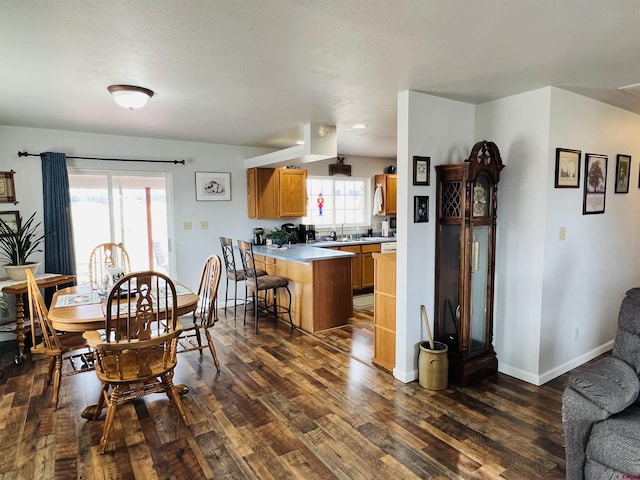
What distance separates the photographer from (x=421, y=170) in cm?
312

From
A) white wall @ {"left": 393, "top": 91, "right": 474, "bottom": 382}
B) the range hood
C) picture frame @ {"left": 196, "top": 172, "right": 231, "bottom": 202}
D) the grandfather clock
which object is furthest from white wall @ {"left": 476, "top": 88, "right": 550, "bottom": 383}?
picture frame @ {"left": 196, "top": 172, "right": 231, "bottom": 202}

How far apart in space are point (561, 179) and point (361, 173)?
13.9 ft

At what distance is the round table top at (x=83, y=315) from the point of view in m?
2.56

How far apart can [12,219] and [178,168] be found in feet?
6.17

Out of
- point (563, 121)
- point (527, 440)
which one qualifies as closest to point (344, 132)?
point (563, 121)

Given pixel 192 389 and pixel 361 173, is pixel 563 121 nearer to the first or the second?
pixel 192 389

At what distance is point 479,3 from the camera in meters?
1.69

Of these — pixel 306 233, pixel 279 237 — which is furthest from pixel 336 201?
pixel 279 237

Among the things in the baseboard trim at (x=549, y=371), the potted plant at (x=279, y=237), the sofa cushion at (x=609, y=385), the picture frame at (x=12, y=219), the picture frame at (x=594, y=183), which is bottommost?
the baseboard trim at (x=549, y=371)

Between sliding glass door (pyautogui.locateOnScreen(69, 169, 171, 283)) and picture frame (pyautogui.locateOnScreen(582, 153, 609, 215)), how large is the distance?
4669 millimetres

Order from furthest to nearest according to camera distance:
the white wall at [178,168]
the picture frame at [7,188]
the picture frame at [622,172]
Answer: the white wall at [178,168], the picture frame at [7,188], the picture frame at [622,172]

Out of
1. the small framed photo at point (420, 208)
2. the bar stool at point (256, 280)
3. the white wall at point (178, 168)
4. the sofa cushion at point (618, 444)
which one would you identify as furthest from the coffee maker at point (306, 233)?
the sofa cushion at point (618, 444)

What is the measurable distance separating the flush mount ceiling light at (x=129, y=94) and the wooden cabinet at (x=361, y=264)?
3.77m

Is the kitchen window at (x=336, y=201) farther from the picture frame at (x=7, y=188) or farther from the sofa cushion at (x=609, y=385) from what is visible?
the sofa cushion at (x=609, y=385)
